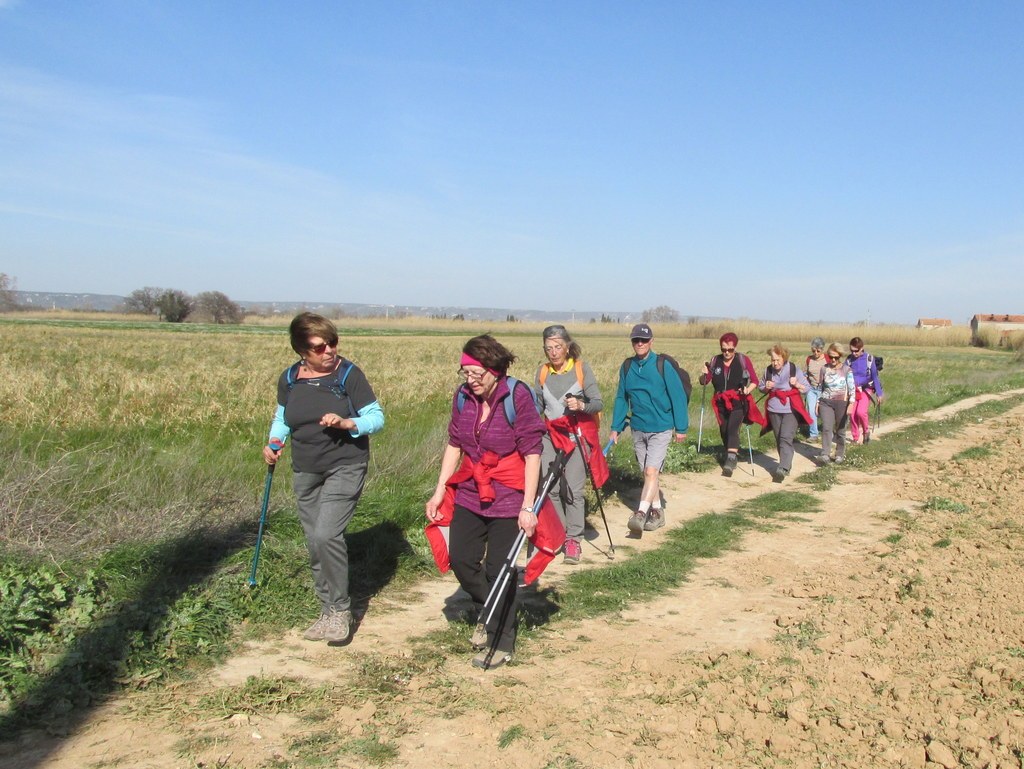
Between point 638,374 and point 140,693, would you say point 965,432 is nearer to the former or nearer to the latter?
point 638,374

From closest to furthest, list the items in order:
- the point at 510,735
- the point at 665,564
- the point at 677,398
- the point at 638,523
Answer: the point at 510,735 < the point at 665,564 < the point at 638,523 < the point at 677,398

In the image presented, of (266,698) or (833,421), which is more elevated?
(833,421)

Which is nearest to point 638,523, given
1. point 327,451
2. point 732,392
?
point 327,451

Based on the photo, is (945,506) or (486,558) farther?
(945,506)

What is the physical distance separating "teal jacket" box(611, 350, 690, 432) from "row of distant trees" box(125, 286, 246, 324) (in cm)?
9038

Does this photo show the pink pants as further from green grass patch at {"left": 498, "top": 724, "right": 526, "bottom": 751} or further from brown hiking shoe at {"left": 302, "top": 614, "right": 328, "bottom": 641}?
green grass patch at {"left": 498, "top": 724, "right": 526, "bottom": 751}

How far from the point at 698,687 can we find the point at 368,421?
2.40 m

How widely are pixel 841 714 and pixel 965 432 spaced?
1393 cm

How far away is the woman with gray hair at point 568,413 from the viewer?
288 inches

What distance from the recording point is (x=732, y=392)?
37.9 ft

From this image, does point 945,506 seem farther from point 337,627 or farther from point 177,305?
point 177,305

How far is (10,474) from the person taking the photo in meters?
6.23

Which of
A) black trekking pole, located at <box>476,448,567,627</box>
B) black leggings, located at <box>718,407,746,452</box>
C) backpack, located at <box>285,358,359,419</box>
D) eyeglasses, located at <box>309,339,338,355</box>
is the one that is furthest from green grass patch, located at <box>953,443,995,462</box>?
eyeglasses, located at <box>309,339,338,355</box>

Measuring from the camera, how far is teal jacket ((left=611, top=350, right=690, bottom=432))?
8227 millimetres
